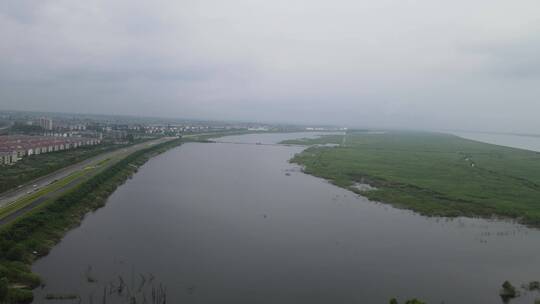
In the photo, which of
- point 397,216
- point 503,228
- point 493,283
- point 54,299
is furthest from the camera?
point 397,216

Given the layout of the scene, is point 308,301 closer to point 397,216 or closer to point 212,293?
point 212,293

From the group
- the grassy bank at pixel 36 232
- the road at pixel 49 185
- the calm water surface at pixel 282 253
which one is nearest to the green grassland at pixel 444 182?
the calm water surface at pixel 282 253


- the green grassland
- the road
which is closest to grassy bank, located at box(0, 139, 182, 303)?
the road

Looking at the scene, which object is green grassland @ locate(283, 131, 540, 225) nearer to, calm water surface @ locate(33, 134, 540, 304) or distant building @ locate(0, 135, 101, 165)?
calm water surface @ locate(33, 134, 540, 304)

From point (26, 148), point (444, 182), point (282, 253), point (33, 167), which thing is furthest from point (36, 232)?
point (26, 148)

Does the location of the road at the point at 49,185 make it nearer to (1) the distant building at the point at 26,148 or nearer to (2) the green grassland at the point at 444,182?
(1) the distant building at the point at 26,148

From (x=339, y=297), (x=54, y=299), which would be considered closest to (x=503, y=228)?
(x=339, y=297)
